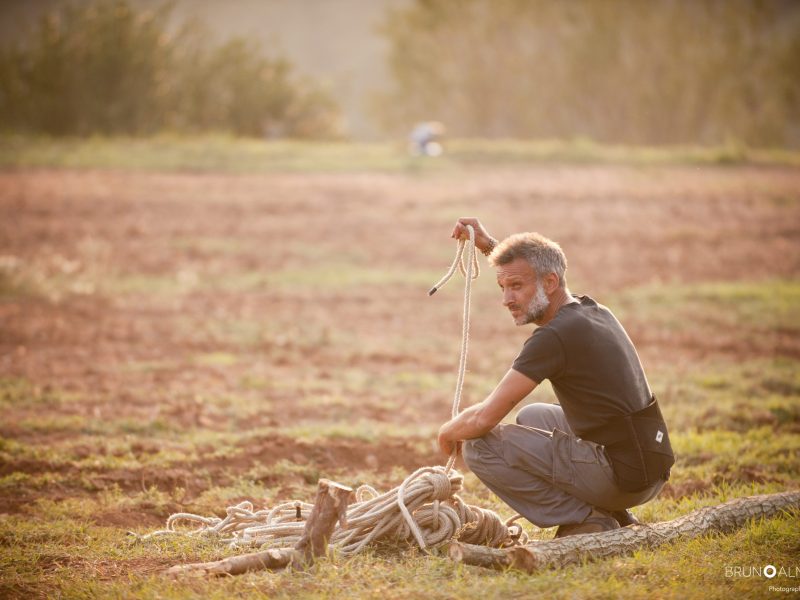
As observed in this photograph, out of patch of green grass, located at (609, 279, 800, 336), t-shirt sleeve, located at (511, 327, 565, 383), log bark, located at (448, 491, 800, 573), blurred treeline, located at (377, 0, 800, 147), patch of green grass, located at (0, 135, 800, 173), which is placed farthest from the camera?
blurred treeline, located at (377, 0, 800, 147)

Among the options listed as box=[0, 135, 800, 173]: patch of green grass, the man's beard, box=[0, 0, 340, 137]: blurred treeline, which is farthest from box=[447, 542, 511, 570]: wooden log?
box=[0, 0, 340, 137]: blurred treeline

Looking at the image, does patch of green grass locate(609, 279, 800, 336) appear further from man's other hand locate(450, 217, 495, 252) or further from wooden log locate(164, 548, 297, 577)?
wooden log locate(164, 548, 297, 577)

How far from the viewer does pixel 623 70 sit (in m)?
36.8

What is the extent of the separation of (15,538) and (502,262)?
303 cm

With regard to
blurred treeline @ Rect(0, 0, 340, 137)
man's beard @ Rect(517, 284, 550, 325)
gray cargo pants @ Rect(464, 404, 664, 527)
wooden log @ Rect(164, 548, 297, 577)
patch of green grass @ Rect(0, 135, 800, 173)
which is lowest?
wooden log @ Rect(164, 548, 297, 577)

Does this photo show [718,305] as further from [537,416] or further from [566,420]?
[566,420]

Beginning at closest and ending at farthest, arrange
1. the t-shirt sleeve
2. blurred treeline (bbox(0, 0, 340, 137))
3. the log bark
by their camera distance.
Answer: the log bark → the t-shirt sleeve → blurred treeline (bbox(0, 0, 340, 137))

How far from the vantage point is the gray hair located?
15.1 ft

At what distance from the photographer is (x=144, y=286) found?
518 inches

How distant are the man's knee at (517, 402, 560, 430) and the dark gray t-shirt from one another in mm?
398

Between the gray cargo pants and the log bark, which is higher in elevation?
the gray cargo pants

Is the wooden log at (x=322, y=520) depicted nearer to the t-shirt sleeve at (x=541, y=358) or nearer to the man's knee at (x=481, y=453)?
the man's knee at (x=481, y=453)

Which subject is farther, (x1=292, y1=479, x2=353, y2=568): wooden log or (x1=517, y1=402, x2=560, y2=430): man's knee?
(x1=517, y1=402, x2=560, y2=430): man's knee

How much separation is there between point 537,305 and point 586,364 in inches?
14.9
